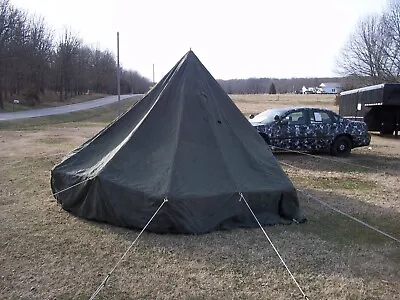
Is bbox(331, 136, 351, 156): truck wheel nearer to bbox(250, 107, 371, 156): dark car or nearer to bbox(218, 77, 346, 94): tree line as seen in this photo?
bbox(250, 107, 371, 156): dark car

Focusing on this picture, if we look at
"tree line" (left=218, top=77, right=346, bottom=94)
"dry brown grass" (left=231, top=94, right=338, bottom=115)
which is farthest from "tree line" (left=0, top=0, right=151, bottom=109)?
"tree line" (left=218, top=77, right=346, bottom=94)

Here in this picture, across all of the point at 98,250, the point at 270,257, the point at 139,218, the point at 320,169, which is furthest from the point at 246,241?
the point at 320,169

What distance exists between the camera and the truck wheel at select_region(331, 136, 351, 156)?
13472mm

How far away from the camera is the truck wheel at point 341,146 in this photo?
44.2 feet

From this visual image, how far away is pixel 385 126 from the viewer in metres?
22.2

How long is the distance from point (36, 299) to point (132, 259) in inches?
47.4

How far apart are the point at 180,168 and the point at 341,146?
899 cm

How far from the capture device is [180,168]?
6.02 m

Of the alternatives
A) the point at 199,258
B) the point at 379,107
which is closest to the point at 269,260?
the point at 199,258

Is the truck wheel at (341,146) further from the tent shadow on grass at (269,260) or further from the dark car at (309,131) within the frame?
the tent shadow on grass at (269,260)

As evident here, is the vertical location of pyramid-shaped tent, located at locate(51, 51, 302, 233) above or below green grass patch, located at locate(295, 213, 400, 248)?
above

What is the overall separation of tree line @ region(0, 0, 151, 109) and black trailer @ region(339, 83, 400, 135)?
36.9 m

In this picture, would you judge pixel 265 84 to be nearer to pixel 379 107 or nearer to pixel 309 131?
pixel 379 107

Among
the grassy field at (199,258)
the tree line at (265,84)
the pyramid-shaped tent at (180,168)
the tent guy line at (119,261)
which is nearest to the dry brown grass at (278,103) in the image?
the pyramid-shaped tent at (180,168)
